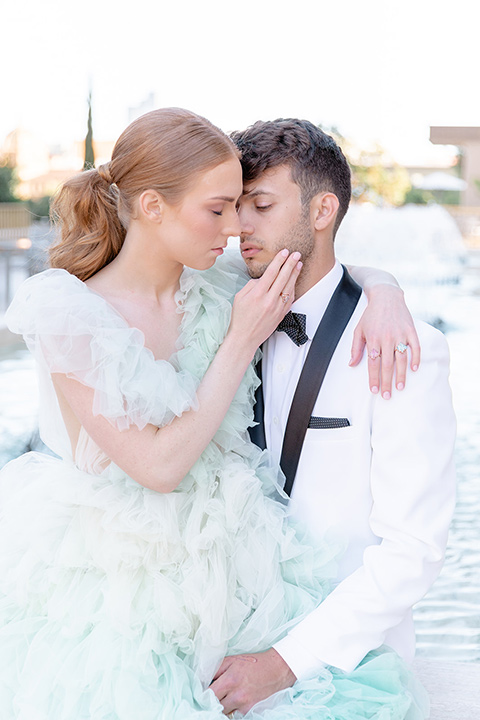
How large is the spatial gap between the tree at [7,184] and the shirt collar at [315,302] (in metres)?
17.5

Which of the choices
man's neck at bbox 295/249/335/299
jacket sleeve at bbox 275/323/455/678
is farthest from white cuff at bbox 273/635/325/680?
man's neck at bbox 295/249/335/299

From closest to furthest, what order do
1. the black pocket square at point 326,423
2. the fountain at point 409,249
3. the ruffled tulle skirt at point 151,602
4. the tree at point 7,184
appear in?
the ruffled tulle skirt at point 151,602 < the black pocket square at point 326,423 < the fountain at point 409,249 < the tree at point 7,184

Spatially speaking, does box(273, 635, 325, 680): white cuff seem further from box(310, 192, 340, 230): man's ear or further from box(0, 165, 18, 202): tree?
box(0, 165, 18, 202): tree

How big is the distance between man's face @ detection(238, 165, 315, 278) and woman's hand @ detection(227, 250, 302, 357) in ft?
0.20

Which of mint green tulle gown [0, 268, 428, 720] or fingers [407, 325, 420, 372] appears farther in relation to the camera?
fingers [407, 325, 420, 372]

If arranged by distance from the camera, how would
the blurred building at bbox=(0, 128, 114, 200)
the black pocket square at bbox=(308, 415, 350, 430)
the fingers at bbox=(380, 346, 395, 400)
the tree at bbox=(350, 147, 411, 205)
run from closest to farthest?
the fingers at bbox=(380, 346, 395, 400) → the black pocket square at bbox=(308, 415, 350, 430) → the blurred building at bbox=(0, 128, 114, 200) → the tree at bbox=(350, 147, 411, 205)

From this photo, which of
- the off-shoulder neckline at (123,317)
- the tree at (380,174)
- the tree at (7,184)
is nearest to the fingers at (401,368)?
the off-shoulder neckline at (123,317)

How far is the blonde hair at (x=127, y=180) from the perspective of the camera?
1.61m

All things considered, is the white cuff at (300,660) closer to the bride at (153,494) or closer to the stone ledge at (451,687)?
the bride at (153,494)

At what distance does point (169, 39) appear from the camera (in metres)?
19.2

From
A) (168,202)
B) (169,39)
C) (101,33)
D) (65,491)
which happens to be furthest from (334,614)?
(169,39)

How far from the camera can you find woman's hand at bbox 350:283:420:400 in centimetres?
170

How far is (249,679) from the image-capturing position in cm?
155

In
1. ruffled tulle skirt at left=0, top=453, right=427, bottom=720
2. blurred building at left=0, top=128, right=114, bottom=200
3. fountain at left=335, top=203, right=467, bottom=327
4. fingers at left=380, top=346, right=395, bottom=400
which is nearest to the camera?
ruffled tulle skirt at left=0, top=453, right=427, bottom=720
